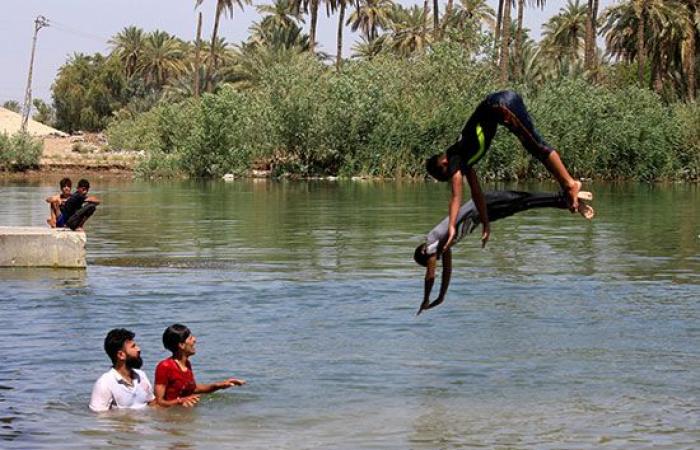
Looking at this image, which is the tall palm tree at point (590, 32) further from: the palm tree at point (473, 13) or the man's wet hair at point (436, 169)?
the man's wet hair at point (436, 169)

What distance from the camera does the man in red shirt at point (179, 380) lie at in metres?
13.1

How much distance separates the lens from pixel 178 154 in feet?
282

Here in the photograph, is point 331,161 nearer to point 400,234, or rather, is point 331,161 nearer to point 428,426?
point 400,234

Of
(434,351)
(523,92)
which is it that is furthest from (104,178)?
(434,351)

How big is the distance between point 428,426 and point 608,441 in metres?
1.69

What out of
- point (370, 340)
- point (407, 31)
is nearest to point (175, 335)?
point (370, 340)

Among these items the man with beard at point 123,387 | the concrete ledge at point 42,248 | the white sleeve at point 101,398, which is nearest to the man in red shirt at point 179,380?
the man with beard at point 123,387

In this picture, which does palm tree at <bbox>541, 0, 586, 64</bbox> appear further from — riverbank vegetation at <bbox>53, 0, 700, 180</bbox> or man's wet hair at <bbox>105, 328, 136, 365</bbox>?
man's wet hair at <bbox>105, 328, 136, 365</bbox>

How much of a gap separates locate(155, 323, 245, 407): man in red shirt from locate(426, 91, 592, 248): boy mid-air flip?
2796 mm

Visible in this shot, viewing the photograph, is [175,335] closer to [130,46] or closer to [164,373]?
[164,373]

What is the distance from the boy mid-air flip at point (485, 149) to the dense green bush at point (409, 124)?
200 feet

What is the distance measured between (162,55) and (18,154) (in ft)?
144

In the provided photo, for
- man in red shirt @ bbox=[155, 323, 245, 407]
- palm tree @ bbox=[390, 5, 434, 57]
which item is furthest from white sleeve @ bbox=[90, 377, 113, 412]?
palm tree @ bbox=[390, 5, 434, 57]

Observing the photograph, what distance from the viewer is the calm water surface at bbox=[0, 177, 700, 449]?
1266 centimetres
